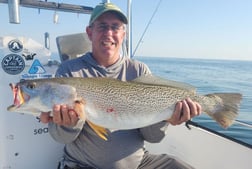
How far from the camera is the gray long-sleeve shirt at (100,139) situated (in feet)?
8.09

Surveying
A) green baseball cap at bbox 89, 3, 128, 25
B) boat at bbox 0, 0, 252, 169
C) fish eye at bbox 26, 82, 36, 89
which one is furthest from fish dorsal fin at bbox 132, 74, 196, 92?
boat at bbox 0, 0, 252, 169

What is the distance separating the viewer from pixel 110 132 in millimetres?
2500

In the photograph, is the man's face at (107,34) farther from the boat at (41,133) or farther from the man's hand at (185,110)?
the man's hand at (185,110)

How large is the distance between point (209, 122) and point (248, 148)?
5.05 m

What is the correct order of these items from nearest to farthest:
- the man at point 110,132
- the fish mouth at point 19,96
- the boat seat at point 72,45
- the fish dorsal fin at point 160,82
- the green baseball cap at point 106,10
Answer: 1. the fish mouth at point 19,96
2. the fish dorsal fin at point 160,82
3. the man at point 110,132
4. the green baseball cap at point 106,10
5. the boat seat at point 72,45

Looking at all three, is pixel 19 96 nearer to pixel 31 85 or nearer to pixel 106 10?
pixel 31 85

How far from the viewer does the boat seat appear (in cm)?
308

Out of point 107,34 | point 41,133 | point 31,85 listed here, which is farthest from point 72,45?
point 31,85

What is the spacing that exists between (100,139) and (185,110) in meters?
0.83

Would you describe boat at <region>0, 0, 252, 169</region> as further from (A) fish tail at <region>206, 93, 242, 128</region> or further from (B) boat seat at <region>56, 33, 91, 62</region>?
(A) fish tail at <region>206, 93, 242, 128</region>

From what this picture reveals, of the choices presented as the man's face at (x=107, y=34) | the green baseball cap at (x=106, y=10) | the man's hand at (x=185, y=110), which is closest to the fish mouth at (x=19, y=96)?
the man's face at (x=107, y=34)

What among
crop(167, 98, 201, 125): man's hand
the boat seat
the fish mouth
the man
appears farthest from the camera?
the boat seat

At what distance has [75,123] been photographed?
220 centimetres

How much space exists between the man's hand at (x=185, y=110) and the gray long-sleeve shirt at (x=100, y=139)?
344mm
